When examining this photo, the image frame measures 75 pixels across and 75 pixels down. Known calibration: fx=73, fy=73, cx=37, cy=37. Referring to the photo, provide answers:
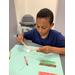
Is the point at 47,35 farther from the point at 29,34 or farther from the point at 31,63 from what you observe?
the point at 31,63

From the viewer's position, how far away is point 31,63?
51cm

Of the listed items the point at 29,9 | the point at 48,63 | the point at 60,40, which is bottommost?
the point at 48,63

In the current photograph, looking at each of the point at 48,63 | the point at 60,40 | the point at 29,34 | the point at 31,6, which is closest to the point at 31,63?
the point at 48,63

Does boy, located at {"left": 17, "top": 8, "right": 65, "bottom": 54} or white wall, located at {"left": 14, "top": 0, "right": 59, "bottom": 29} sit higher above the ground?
white wall, located at {"left": 14, "top": 0, "right": 59, "bottom": 29}

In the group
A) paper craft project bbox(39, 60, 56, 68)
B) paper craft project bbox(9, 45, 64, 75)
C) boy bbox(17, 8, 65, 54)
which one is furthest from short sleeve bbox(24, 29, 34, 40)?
paper craft project bbox(39, 60, 56, 68)

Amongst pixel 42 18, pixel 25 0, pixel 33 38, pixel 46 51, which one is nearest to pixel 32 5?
pixel 25 0

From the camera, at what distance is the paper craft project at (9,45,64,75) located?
442 millimetres

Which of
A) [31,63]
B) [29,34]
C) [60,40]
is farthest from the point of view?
[29,34]

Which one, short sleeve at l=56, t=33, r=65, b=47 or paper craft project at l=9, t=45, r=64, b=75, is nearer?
paper craft project at l=9, t=45, r=64, b=75

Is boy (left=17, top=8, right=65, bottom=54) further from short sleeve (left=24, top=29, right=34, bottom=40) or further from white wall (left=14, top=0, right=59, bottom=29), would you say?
white wall (left=14, top=0, right=59, bottom=29)

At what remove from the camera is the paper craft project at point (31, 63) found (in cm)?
44

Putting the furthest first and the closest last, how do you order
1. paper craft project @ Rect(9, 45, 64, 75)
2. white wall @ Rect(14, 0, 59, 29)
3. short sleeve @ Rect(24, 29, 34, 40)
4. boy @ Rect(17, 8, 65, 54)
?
white wall @ Rect(14, 0, 59, 29)
short sleeve @ Rect(24, 29, 34, 40)
boy @ Rect(17, 8, 65, 54)
paper craft project @ Rect(9, 45, 64, 75)

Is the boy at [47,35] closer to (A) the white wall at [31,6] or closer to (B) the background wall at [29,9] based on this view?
(B) the background wall at [29,9]

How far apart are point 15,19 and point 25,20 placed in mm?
280
